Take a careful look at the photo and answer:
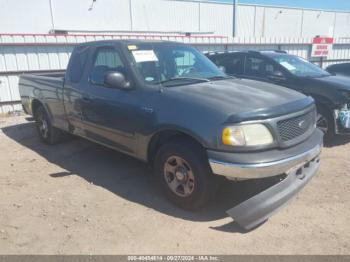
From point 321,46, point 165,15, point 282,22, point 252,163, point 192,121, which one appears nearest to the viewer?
point 252,163

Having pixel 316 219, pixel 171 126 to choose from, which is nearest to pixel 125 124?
pixel 171 126

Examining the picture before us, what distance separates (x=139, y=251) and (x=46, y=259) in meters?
0.84

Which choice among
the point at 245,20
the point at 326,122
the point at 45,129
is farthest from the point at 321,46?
the point at 245,20

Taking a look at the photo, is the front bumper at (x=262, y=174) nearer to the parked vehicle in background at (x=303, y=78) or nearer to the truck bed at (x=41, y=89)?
the parked vehicle in background at (x=303, y=78)

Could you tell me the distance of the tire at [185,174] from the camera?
11.3 feet

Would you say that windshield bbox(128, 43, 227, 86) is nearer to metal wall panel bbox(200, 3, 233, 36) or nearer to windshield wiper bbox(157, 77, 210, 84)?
windshield wiper bbox(157, 77, 210, 84)

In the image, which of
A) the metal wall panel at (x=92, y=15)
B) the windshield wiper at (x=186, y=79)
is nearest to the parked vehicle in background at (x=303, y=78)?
the windshield wiper at (x=186, y=79)

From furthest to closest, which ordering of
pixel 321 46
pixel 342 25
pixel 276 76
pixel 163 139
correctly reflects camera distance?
pixel 342 25, pixel 321 46, pixel 276 76, pixel 163 139

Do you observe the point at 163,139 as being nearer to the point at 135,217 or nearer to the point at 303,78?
the point at 135,217

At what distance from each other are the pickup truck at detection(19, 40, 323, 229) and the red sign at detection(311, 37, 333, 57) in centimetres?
1150

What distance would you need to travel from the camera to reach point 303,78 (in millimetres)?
6500

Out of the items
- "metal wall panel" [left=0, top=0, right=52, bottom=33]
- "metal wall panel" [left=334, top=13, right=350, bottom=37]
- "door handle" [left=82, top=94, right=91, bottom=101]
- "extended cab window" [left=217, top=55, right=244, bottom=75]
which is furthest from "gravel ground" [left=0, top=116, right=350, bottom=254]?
"metal wall panel" [left=334, top=13, right=350, bottom=37]

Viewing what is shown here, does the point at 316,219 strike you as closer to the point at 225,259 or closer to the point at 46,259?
the point at 225,259

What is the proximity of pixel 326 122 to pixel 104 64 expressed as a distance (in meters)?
4.08
